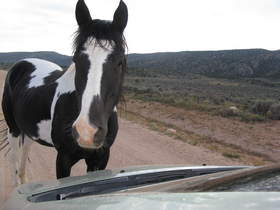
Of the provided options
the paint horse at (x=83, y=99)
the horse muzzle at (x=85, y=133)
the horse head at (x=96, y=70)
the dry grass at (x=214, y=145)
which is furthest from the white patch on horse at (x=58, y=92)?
the dry grass at (x=214, y=145)

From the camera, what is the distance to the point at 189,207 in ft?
5.01

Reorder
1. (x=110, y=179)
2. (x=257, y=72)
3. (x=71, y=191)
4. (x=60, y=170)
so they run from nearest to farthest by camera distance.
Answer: (x=71, y=191)
(x=110, y=179)
(x=60, y=170)
(x=257, y=72)

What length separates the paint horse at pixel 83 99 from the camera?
129 inches

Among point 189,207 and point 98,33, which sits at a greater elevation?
point 98,33

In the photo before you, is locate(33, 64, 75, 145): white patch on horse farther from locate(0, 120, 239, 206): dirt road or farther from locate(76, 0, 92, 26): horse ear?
locate(0, 120, 239, 206): dirt road

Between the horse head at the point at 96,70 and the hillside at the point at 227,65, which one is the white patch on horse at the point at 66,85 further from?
the hillside at the point at 227,65

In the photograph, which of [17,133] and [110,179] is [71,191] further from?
[17,133]

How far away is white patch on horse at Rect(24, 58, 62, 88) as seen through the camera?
5.63m

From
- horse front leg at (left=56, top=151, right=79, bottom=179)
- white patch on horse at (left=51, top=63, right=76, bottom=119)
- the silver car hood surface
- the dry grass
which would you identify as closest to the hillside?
the dry grass

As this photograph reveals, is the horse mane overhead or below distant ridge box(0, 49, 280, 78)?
overhead

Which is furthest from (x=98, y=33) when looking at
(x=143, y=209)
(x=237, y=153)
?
(x=237, y=153)

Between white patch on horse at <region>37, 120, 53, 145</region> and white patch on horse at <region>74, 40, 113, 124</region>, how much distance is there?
4.28ft

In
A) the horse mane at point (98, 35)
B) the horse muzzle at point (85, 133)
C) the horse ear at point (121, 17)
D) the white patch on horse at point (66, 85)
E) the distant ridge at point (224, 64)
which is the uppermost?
the horse ear at point (121, 17)

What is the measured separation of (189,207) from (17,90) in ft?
16.4
